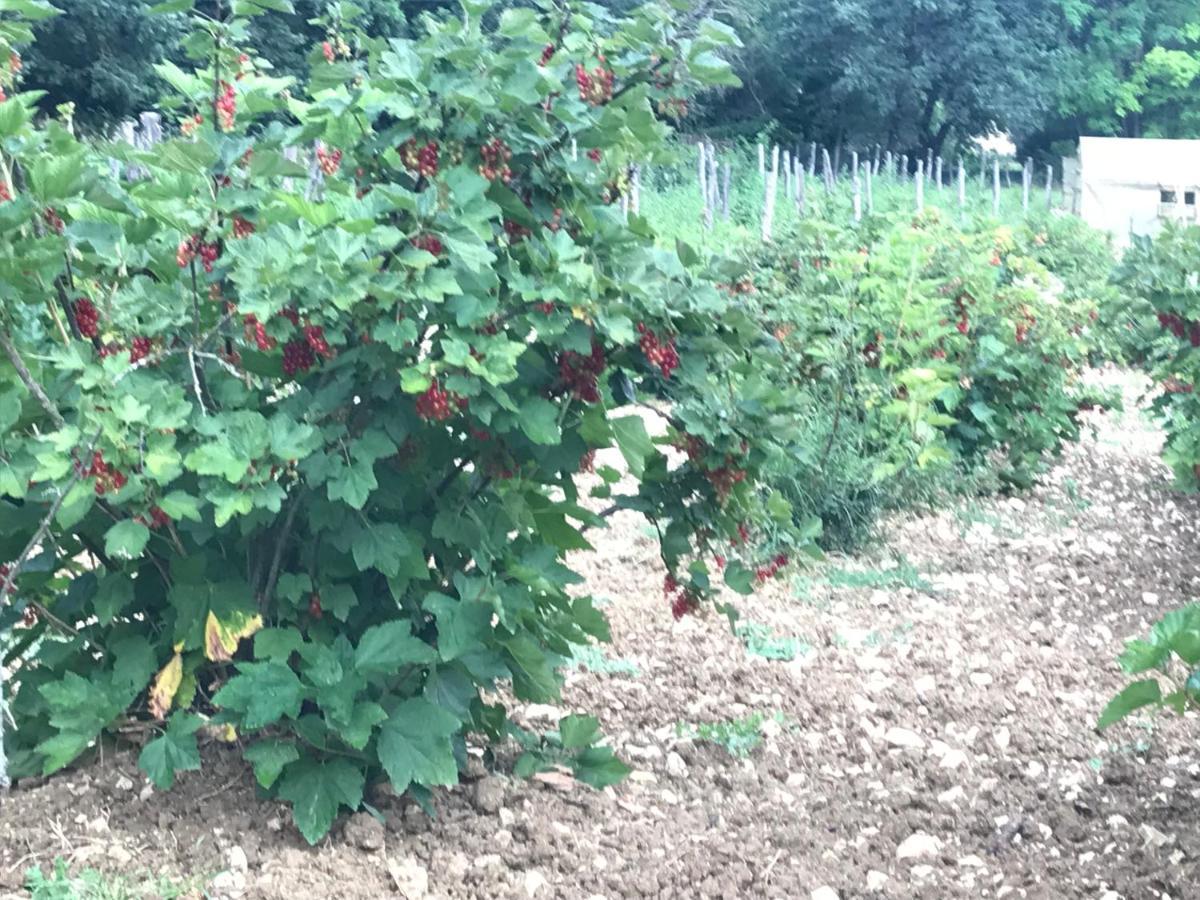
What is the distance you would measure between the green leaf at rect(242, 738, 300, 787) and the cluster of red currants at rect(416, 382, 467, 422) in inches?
30.5

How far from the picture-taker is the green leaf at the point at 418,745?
2.51 meters

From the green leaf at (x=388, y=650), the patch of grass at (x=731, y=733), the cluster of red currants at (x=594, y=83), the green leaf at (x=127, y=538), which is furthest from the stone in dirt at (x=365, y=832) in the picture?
the cluster of red currants at (x=594, y=83)

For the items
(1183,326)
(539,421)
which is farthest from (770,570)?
(1183,326)

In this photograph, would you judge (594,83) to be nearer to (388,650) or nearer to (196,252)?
(196,252)

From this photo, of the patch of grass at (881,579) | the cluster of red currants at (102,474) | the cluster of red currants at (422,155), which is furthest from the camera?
the patch of grass at (881,579)

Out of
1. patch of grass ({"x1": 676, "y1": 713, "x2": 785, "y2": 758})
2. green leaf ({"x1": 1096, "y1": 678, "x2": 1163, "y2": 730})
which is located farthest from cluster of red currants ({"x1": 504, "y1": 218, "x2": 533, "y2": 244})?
patch of grass ({"x1": 676, "y1": 713, "x2": 785, "y2": 758})

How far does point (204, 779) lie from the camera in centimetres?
270

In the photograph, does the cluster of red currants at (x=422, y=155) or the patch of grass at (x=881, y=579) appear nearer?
the cluster of red currants at (x=422, y=155)

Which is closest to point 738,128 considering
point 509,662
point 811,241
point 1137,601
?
point 811,241

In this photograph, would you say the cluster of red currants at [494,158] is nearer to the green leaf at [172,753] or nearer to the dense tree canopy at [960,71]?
A: the green leaf at [172,753]

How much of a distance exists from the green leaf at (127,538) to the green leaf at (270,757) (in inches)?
20.9

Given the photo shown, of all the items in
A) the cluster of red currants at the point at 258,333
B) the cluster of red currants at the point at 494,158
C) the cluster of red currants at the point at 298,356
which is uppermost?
the cluster of red currants at the point at 494,158

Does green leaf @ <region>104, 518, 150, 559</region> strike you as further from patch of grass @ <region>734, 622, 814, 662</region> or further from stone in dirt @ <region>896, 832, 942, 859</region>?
patch of grass @ <region>734, 622, 814, 662</region>

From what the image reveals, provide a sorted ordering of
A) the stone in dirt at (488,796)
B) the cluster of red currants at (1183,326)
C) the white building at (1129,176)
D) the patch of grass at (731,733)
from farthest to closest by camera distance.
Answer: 1. the white building at (1129,176)
2. the cluster of red currants at (1183,326)
3. the patch of grass at (731,733)
4. the stone in dirt at (488,796)
